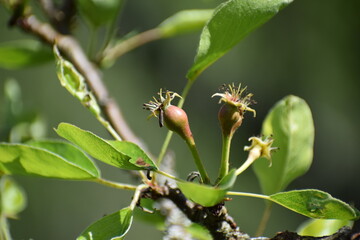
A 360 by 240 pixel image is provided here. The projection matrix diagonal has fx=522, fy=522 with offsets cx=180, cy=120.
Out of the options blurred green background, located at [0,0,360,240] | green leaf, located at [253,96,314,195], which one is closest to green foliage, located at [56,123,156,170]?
green leaf, located at [253,96,314,195]

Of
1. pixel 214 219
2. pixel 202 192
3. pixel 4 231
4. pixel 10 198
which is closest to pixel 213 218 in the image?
pixel 214 219

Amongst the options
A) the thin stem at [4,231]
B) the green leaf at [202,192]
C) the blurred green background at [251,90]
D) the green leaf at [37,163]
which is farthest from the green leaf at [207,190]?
the blurred green background at [251,90]

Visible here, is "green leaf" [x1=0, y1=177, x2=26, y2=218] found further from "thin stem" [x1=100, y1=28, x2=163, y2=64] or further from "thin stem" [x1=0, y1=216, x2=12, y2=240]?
"thin stem" [x1=100, y1=28, x2=163, y2=64]

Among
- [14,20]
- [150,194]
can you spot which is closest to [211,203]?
[150,194]

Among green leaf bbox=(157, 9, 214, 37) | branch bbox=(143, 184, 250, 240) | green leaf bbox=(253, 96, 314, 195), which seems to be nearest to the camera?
branch bbox=(143, 184, 250, 240)

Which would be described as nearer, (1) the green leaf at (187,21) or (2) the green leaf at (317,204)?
(2) the green leaf at (317,204)

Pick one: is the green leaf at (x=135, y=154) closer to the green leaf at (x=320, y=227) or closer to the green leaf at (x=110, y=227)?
the green leaf at (x=110, y=227)
